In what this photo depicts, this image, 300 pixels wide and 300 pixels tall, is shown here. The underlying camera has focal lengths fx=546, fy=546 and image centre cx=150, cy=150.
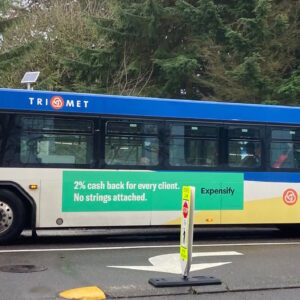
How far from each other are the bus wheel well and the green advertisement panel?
0.58 metres

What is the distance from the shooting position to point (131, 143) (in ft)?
34.4

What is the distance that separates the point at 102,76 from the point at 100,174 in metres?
13.4

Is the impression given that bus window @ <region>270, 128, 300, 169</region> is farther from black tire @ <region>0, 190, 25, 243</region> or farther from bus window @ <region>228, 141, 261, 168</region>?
black tire @ <region>0, 190, 25, 243</region>

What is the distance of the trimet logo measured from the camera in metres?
9.98

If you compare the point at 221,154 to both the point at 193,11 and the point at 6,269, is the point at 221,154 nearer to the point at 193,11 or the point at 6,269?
the point at 6,269

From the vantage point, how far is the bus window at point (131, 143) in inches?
408

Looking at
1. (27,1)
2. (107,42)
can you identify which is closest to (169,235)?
(107,42)

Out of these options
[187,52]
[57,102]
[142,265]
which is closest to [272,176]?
[142,265]

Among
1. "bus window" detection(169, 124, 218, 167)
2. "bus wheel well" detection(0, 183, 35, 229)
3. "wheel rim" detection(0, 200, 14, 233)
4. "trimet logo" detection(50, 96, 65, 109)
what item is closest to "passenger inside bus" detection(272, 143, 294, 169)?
"bus window" detection(169, 124, 218, 167)

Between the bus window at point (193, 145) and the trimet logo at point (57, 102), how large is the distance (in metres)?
2.20

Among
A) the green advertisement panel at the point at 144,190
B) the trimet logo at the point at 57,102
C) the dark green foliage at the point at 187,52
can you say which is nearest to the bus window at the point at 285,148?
the green advertisement panel at the point at 144,190

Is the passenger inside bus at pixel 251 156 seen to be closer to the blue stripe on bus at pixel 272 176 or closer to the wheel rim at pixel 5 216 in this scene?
the blue stripe on bus at pixel 272 176

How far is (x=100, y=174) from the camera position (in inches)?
403

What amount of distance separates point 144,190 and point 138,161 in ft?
1.86
